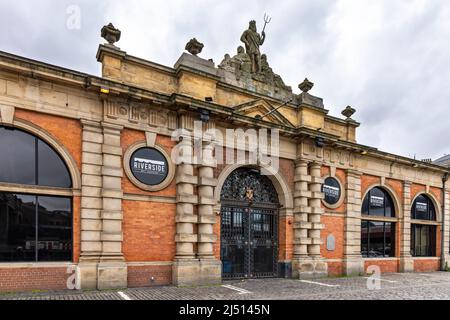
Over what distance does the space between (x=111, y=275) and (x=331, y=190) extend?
32.7 ft

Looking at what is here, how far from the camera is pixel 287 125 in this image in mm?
14031

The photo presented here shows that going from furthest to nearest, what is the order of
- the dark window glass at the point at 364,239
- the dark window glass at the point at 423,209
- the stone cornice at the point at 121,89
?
the dark window glass at the point at 423,209
the dark window glass at the point at 364,239
the stone cornice at the point at 121,89

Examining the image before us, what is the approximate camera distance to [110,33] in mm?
10852

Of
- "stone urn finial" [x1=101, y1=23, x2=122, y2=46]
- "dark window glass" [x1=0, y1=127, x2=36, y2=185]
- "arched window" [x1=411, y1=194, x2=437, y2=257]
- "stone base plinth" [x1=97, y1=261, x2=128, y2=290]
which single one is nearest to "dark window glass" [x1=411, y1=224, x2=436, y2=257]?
"arched window" [x1=411, y1=194, x2=437, y2=257]

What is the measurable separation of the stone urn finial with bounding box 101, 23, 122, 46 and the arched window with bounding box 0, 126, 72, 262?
3868mm

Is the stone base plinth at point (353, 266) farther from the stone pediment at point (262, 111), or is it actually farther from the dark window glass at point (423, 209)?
the stone pediment at point (262, 111)

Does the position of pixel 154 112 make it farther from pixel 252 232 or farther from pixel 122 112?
pixel 252 232

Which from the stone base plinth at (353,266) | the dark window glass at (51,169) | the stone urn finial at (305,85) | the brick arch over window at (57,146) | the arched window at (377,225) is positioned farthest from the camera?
the arched window at (377,225)

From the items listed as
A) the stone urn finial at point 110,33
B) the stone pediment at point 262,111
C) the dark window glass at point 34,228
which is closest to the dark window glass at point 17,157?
the dark window glass at point 34,228

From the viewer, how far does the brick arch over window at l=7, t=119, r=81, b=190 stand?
9414 millimetres

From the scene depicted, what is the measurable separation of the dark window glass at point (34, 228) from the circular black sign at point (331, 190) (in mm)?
10397

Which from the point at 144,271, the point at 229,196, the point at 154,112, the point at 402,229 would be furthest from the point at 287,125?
the point at 402,229

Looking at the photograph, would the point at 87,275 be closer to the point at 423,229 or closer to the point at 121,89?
the point at 121,89

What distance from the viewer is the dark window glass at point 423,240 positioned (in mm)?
18812
